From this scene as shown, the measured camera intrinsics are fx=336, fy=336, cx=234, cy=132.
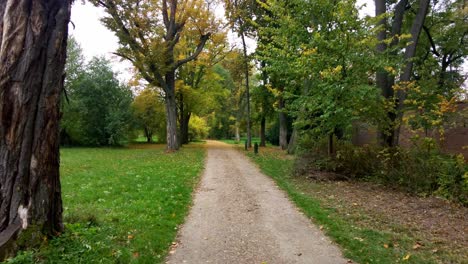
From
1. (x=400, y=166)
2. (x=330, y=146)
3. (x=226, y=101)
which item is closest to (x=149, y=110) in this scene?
(x=226, y=101)

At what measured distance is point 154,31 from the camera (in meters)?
23.1

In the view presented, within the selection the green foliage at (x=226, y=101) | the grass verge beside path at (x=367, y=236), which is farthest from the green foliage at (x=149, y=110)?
the grass verge beside path at (x=367, y=236)

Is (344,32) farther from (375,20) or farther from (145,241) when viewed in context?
(145,241)

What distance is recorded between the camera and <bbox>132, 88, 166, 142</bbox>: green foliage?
3469 cm

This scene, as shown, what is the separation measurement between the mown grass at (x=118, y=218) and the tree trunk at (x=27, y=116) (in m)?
0.42

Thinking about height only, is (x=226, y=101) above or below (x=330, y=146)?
above

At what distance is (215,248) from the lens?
5.48 m

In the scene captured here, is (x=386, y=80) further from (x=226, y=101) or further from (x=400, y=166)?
(x=226, y=101)

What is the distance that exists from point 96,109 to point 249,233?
2998 centimetres

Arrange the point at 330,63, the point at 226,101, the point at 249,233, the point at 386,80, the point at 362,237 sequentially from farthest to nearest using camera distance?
the point at 226,101
the point at 386,80
the point at 330,63
the point at 249,233
the point at 362,237

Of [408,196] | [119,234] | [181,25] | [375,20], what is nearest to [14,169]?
[119,234]

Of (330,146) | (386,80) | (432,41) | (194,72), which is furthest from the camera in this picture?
(194,72)

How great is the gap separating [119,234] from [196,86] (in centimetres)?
A: 3116

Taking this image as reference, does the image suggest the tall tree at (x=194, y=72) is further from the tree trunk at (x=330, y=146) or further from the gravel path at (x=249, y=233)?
the gravel path at (x=249, y=233)
